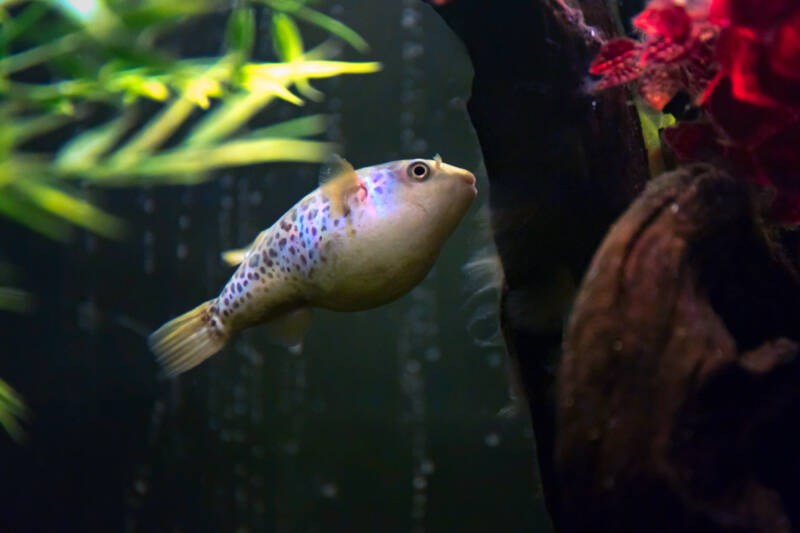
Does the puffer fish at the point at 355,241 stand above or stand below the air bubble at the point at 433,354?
above

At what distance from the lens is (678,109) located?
2135mm

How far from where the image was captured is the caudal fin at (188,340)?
7.53 feet

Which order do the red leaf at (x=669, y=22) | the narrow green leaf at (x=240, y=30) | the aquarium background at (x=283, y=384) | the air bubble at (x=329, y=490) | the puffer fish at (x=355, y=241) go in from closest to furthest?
1. the narrow green leaf at (x=240, y=30)
2. the red leaf at (x=669, y=22)
3. the puffer fish at (x=355, y=241)
4. the aquarium background at (x=283, y=384)
5. the air bubble at (x=329, y=490)

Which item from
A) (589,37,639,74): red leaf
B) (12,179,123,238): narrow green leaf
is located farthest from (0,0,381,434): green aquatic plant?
(589,37,639,74): red leaf

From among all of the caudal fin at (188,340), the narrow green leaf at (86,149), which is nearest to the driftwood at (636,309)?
the narrow green leaf at (86,149)

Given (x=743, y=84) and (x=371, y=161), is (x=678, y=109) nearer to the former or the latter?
(x=743, y=84)

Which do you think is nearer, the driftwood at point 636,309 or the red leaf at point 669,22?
the driftwood at point 636,309

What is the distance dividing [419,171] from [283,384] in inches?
146

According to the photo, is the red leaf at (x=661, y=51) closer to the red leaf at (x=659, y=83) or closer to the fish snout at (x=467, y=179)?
the red leaf at (x=659, y=83)

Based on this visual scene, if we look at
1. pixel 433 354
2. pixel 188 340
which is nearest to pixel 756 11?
pixel 188 340

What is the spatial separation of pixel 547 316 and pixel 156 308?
3.90 metres

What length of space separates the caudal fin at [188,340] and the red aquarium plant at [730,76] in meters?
1.46

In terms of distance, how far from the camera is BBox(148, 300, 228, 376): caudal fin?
7.53 feet

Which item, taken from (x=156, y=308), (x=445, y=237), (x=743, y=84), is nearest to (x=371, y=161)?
(x=156, y=308)
